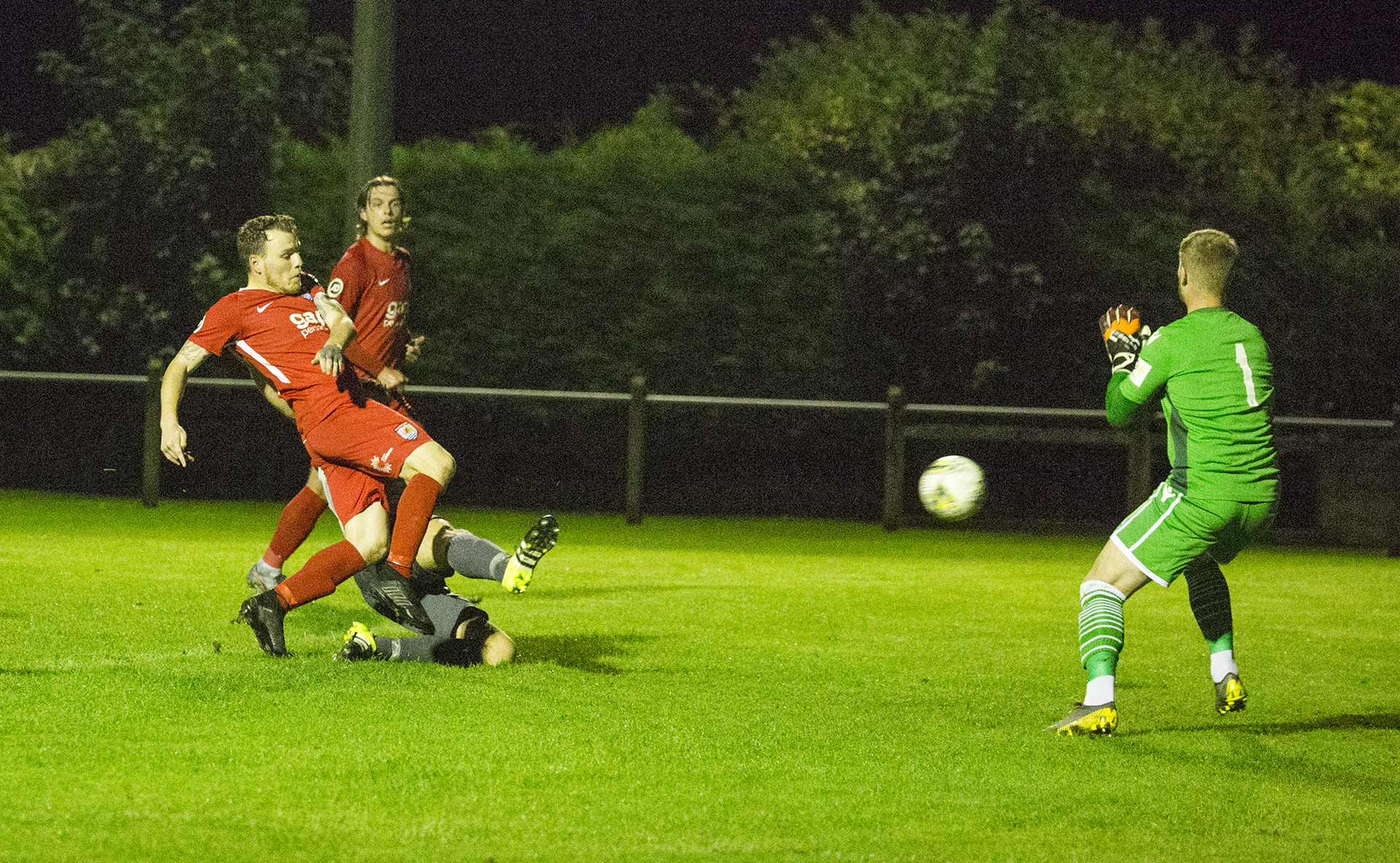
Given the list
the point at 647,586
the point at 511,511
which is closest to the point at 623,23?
the point at 511,511

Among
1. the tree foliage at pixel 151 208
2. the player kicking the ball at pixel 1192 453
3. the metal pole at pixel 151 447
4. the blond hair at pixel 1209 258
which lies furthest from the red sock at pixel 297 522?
the tree foliage at pixel 151 208

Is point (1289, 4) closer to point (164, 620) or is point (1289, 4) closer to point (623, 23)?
point (623, 23)

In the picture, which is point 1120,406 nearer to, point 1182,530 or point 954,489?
point 1182,530

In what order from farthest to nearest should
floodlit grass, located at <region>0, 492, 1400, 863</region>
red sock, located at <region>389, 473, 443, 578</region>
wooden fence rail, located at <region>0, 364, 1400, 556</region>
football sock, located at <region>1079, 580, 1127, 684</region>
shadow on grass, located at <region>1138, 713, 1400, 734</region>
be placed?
wooden fence rail, located at <region>0, 364, 1400, 556</region>, red sock, located at <region>389, 473, 443, 578</region>, shadow on grass, located at <region>1138, 713, 1400, 734</region>, football sock, located at <region>1079, 580, 1127, 684</region>, floodlit grass, located at <region>0, 492, 1400, 863</region>

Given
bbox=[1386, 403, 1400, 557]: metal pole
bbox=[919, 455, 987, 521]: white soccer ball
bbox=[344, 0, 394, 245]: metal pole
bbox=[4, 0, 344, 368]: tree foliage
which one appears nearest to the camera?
bbox=[919, 455, 987, 521]: white soccer ball

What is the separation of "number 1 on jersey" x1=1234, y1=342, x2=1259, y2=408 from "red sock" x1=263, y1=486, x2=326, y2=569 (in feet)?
16.0

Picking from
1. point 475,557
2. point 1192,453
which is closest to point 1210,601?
point 1192,453

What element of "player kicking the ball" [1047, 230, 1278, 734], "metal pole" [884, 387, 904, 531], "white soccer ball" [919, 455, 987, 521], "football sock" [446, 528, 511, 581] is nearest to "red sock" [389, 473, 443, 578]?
"football sock" [446, 528, 511, 581]

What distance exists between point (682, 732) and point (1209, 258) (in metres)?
2.68

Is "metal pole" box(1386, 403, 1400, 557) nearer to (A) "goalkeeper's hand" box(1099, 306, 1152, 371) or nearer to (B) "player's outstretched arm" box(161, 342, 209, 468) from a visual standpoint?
(A) "goalkeeper's hand" box(1099, 306, 1152, 371)

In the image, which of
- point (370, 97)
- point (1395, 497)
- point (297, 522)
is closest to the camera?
point (297, 522)

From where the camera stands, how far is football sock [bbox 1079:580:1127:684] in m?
6.10

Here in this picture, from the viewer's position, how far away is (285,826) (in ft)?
15.0

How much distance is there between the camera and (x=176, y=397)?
22.8 feet
